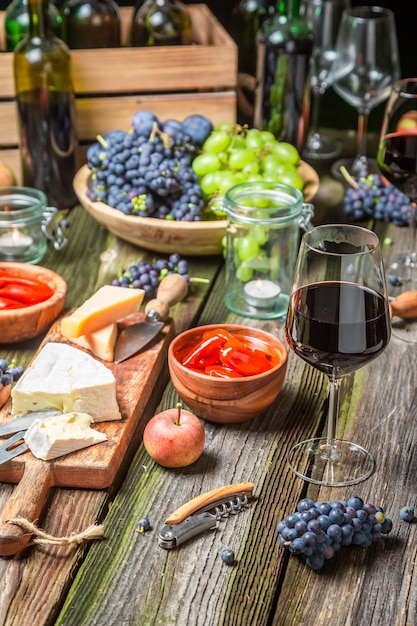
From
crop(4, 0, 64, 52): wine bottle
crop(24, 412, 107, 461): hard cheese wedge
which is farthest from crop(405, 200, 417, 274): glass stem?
crop(4, 0, 64, 52): wine bottle

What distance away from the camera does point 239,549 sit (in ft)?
3.56

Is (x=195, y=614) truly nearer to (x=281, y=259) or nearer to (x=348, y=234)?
(x=348, y=234)

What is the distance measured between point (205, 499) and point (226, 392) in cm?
19

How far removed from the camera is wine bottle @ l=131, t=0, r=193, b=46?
2.16 metres

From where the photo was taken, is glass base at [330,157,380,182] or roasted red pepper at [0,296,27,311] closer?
roasted red pepper at [0,296,27,311]

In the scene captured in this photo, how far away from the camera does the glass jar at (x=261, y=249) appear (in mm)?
1641

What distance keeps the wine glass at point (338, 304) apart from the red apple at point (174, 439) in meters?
0.15

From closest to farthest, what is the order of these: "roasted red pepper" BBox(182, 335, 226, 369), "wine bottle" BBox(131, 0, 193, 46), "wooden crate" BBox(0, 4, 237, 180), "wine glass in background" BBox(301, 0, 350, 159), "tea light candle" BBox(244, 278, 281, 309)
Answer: "roasted red pepper" BBox(182, 335, 226, 369), "tea light candle" BBox(244, 278, 281, 309), "wooden crate" BBox(0, 4, 237, 180), "wine bottle" BBox(131, 0, 193, 46), "wine glass in background" BBox(301, 0, 350, 159)

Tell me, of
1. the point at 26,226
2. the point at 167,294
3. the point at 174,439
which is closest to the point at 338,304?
the point at 174,439

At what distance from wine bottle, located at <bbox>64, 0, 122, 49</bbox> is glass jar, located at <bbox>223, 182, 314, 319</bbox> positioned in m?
0.72

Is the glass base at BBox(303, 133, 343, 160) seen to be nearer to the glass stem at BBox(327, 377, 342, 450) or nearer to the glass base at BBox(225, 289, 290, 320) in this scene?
the glass base at BBox(225, 289, 290, 320)

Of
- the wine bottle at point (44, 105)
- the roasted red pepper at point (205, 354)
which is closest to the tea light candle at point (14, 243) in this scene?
the wine bottle at point (44, 105)

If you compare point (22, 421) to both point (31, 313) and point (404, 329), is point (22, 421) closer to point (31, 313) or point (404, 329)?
point (31, 313)

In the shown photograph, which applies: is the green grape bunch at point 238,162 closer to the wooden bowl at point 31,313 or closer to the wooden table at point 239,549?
the wooden bowl at point 31,313
